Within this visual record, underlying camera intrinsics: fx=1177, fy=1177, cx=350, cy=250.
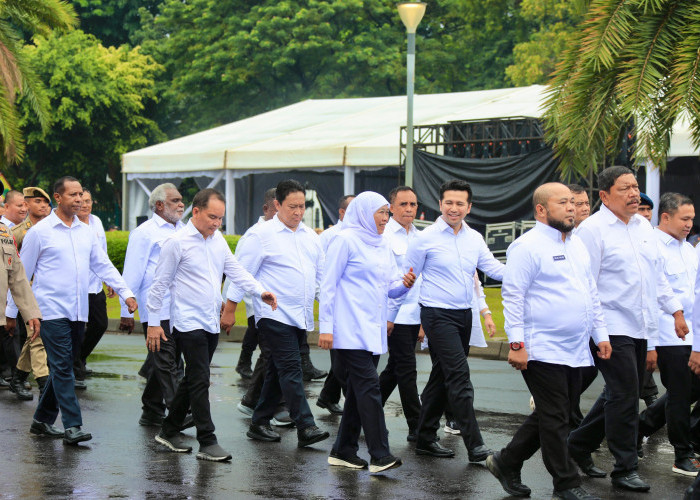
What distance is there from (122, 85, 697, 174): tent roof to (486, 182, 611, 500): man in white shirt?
15.6 m

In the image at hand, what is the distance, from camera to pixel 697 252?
869 cm

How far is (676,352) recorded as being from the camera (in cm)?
791

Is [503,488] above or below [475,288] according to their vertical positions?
below

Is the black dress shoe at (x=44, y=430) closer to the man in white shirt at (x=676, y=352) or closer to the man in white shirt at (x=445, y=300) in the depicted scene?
the man in white shirt at (x=445, y=300)

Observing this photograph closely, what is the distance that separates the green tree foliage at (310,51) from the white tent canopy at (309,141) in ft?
30.7

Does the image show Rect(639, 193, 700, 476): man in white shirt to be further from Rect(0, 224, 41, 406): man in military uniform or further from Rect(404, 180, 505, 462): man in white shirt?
Rect(0, 224, 41, 406): man in military uniform

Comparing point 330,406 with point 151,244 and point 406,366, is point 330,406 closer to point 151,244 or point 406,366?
point 406,366

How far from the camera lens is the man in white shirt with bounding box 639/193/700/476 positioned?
25.0 feet

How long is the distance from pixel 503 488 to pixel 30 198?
21.3ft

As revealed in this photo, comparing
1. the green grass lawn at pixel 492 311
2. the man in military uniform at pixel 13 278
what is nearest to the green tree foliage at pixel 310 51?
the green grass lawn at pixel 492 311

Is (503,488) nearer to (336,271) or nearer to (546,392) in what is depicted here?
(546,392)

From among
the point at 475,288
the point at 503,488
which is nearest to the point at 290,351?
the point at 475,288

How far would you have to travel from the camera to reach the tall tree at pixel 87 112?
40750mm

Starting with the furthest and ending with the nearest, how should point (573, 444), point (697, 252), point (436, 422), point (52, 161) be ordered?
1. point (52, 161)
2. point (697, 252)
3. point (436, 422)
4. point (573, 444)
